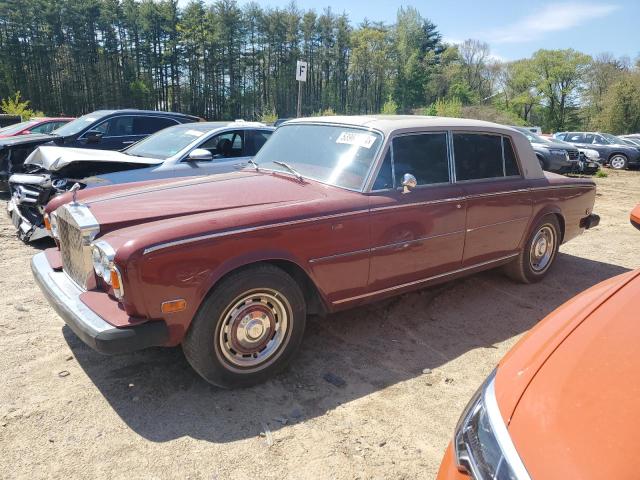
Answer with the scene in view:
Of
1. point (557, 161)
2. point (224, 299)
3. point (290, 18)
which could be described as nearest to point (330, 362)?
point (224, 299)

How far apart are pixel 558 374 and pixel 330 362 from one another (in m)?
2.06

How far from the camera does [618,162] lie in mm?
21469

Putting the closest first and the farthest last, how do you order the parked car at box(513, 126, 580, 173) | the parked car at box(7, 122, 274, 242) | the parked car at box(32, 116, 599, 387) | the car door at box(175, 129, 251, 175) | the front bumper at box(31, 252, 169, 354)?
the front bumper at box(31, 252, 169, 354) → the parked car at box(32, 116, 599, 387) → the parked car at box(7, 122, 274, 242) → the car door at box(175, 129, 251, 175) → the parked car at box(513, 126, 580, 173)

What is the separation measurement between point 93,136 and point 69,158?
2964 mm

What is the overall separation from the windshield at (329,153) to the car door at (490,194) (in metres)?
1.00

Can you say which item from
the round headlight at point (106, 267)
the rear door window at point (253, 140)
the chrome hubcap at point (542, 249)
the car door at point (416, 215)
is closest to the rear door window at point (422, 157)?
the car door at point (416, 215)

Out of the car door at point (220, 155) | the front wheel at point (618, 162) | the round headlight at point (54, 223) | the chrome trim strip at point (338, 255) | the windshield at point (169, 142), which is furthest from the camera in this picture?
the front wheel at point (618, 162)

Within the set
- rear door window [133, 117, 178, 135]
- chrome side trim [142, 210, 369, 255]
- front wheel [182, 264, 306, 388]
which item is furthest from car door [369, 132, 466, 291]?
rear door window [133, 117, 178, 135]

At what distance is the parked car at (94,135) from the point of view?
8477mm

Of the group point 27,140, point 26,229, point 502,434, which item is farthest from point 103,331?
point 27,140

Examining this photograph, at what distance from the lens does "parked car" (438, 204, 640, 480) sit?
1.31m

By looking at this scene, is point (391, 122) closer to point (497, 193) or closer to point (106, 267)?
point (497, 193)

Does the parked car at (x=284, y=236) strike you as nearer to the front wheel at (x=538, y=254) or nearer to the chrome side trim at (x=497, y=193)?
the chrome side trim at (x=497, y=193)

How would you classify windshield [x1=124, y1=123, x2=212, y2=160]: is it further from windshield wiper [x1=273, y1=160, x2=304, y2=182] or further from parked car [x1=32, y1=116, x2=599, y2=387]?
windshield wiper [x1=273, y1=160, x2=304, y2=182]
